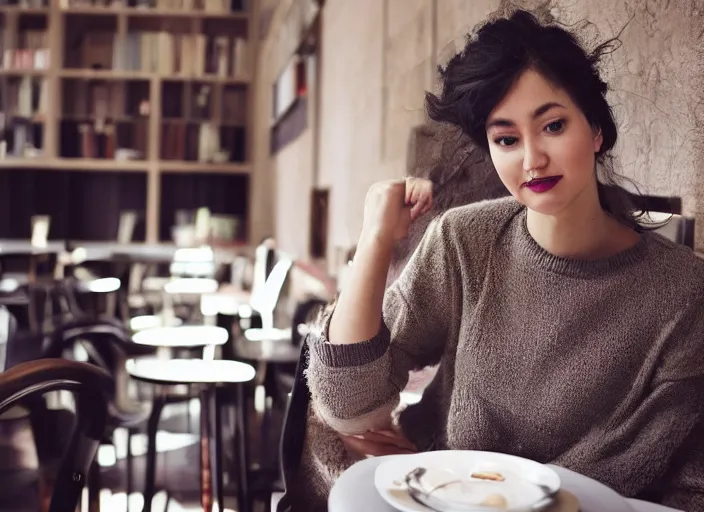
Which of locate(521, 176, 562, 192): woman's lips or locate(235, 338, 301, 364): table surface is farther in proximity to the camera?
locate(235, 338, 301, 364): table surface

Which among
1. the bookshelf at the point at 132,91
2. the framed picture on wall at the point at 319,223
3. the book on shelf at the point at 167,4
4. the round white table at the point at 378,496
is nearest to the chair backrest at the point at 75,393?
the round white table at the point at 378,496

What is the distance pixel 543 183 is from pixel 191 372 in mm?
1410

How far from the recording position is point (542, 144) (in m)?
1.13

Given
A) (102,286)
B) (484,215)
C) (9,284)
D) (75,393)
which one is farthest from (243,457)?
(9,284)

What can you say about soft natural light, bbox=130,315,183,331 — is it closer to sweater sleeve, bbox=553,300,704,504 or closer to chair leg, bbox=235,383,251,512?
chair leg, bbox=235,383,251,512

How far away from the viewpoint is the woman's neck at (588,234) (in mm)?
1175

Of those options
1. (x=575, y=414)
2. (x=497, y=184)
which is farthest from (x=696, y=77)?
(x=575, y=414)

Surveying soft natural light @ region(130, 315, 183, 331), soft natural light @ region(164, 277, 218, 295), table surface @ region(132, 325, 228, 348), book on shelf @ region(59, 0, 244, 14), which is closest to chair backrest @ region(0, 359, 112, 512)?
table surface @ region(132, 325, 228, 348)

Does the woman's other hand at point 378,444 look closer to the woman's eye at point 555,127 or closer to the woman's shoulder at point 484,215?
the woman's shoulder at point 484,215

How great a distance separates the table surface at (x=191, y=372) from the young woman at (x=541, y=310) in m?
1.02

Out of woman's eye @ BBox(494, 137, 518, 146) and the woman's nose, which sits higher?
woman's eye @ BBox(494, 137, 518, 146)

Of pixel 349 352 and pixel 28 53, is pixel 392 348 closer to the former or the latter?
pixel 349 352

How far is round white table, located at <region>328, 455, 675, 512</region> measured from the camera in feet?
2.58

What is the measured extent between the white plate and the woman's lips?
420 mm
